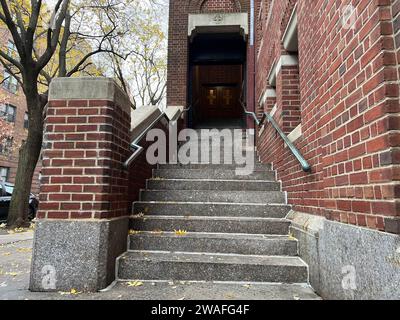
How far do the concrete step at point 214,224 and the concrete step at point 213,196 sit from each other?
1.74ft

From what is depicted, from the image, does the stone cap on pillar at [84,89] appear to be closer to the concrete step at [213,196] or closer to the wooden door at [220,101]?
the concrete step at [213,196]

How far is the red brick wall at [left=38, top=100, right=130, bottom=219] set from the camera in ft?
9.29

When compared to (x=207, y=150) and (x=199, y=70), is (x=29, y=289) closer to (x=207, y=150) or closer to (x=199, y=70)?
(x=207, y=150)

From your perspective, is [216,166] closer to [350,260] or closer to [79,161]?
[79,161]

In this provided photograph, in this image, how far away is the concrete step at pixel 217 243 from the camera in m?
3.32

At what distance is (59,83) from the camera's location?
306 centimetres

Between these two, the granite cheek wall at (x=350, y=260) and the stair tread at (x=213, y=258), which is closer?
the granite cheek wall at (x=350, y=260)

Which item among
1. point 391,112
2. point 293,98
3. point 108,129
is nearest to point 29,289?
point 108,129

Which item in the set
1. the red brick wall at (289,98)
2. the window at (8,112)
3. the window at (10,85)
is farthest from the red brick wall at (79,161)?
the window at (10,85)

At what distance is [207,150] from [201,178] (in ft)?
6.29

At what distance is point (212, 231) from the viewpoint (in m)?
3.70

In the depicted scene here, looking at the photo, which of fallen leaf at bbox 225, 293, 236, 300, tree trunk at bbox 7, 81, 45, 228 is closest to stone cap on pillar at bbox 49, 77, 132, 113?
fallen leaf at bbox 225, 293, 236, 300

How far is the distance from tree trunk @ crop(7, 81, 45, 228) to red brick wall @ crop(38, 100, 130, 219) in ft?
20.1

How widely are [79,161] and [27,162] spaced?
6.51 m
